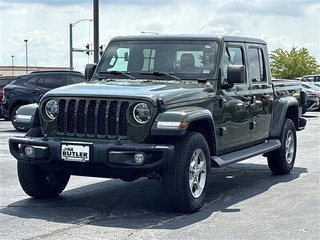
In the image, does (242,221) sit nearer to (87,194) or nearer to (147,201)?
(147,201)

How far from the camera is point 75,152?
720cm

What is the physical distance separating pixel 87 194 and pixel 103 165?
1.66 meters

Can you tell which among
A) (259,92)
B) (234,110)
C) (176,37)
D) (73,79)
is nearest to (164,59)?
(176,37)

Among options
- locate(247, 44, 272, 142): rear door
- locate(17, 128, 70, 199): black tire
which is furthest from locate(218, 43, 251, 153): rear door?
locate(17, 128, 70, 199): black tire

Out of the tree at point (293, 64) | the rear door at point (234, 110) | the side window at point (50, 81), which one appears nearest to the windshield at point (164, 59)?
the rear door at point (234, 110)

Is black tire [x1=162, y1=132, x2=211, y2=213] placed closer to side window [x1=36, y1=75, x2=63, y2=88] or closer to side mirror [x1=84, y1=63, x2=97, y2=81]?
side mirror [x1=84, y1=63, x2=97, y2=81]

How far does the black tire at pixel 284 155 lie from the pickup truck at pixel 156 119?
58 centimetres

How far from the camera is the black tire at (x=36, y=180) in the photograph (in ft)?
26.0

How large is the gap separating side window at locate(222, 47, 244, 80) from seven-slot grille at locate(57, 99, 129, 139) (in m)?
1.90

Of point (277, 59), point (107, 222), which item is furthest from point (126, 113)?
point (277, 59)

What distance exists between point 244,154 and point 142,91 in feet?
7.11

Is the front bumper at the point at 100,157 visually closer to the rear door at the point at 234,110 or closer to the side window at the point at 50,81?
the rear door at the point at 234,110

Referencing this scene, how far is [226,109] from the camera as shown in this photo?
8516 mm

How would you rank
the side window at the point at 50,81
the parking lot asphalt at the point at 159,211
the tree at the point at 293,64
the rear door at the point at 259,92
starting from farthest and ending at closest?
the tree at the point at 293,64 → the side window at the point at 50,81 → the rear door at the point at 259,92 → the parking lot asphalt at the point at 159,211
